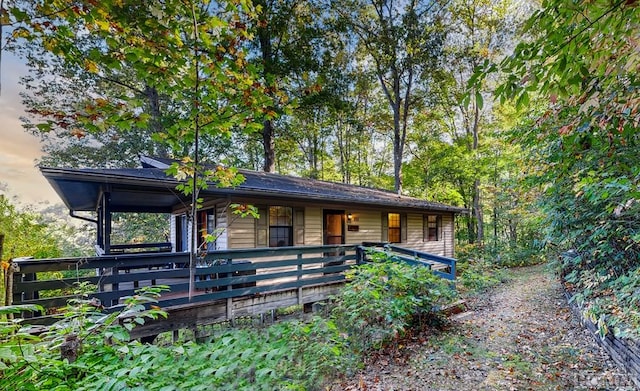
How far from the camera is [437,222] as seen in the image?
43.2ft

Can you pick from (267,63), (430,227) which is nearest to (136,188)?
(267,63)

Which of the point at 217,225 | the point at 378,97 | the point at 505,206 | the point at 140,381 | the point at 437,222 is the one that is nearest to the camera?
the point at 140,381

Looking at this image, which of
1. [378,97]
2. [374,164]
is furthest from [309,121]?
[374,164]

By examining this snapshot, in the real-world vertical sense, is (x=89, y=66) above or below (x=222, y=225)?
above

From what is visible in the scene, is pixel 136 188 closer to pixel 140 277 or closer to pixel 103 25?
pixel 140 277

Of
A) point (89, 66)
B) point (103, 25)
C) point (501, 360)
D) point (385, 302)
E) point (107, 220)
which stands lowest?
point (501, 360)

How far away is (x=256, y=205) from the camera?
7.80m

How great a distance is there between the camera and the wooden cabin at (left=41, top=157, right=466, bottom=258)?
19.2 ft

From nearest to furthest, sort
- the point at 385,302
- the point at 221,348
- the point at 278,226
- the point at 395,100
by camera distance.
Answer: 1. the point at 221,348
2. the point at 385,302
3. the point at 278,226
4. the point at 395,100

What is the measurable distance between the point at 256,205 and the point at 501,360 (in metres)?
6.11

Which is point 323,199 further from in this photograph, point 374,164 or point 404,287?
point 374,164

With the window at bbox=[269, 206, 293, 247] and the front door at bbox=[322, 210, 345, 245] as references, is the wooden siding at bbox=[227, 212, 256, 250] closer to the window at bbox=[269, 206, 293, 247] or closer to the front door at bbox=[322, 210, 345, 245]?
the window at bbox=[269, 206, 293, 247]

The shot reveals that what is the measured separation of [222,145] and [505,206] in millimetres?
17379

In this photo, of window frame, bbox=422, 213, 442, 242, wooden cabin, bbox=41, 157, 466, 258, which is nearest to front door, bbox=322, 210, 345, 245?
wooden cabin, bbox=41, 157, 466, 258
